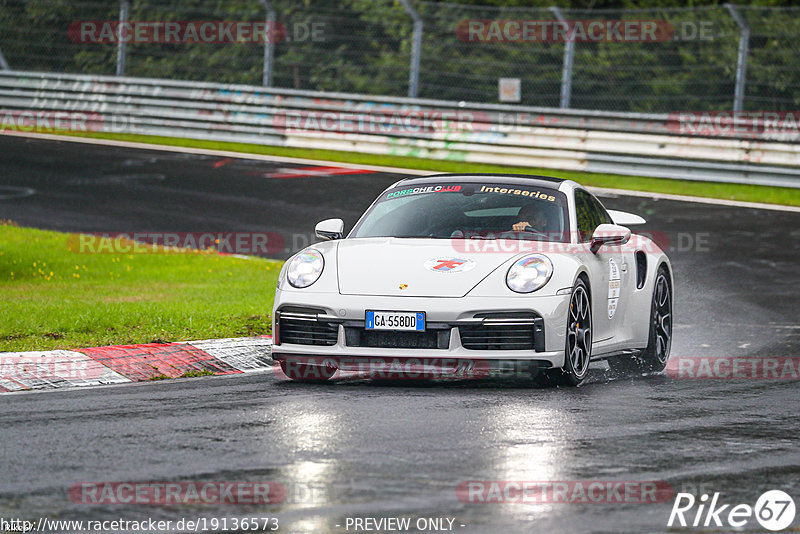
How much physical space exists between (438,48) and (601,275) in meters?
14.6

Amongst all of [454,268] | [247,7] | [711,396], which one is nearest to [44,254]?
[454,268]

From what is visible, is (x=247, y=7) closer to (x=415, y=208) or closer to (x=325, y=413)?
(x=415, y=208)

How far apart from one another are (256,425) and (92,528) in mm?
2074

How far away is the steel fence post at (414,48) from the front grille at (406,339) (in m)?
15.3

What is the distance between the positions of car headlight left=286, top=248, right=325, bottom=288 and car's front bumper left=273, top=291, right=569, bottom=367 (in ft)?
0.92

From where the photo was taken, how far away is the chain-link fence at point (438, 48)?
2147 cm

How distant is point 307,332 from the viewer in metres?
8.38

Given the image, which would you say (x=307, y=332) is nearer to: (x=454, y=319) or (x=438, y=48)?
(x=454, y=319)

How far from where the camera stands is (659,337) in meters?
10.1

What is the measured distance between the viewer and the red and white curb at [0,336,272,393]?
27.8 ft
